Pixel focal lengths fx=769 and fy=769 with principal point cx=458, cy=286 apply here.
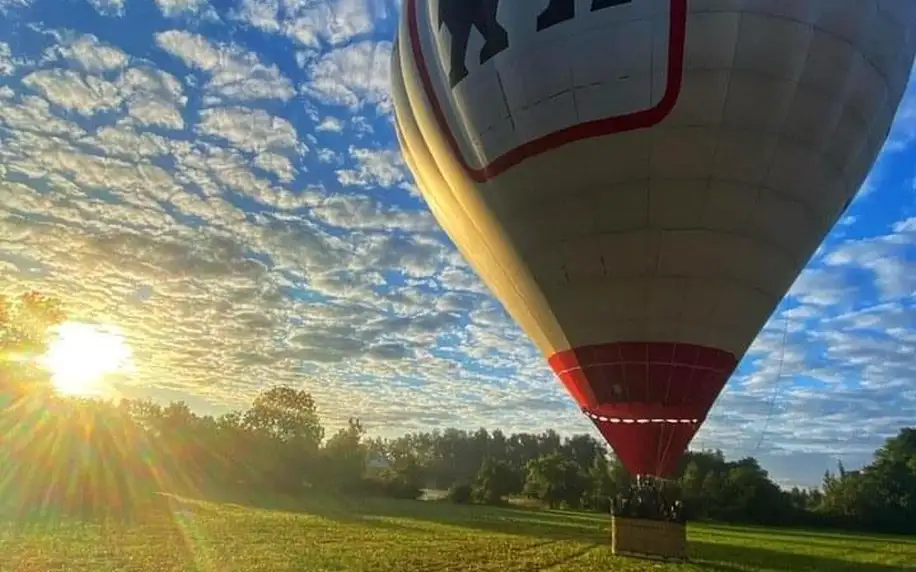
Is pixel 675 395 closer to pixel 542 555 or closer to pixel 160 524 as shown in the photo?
pixel 542 555

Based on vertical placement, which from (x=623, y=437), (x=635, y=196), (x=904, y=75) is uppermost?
(x=904, y=75)

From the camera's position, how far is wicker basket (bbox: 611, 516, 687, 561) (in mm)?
16562

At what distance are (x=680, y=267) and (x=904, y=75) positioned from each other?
21.4ft

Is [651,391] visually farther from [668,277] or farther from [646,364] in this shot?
[668,277]

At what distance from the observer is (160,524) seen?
2370cm

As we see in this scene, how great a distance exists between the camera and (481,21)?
14500 mm

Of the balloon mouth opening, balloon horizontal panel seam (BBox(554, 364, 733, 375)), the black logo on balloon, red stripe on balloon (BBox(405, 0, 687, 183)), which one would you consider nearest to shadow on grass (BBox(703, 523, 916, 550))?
the balloon mouth opening

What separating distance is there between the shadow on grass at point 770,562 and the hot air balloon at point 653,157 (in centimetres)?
417

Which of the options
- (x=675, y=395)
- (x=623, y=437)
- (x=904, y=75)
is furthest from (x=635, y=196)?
(x=904, y=75)

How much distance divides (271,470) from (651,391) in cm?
5979

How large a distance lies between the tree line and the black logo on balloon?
855 inches

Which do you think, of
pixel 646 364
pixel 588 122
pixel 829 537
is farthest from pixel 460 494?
pixel 588 122

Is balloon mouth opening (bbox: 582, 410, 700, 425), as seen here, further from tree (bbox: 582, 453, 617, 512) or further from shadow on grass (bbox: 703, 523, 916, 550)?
tree (bbox: 582, 453, 617, 512)

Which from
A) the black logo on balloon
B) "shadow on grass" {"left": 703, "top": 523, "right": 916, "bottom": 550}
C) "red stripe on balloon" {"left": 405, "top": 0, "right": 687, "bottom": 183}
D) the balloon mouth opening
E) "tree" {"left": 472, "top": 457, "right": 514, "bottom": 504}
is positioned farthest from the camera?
"tree" {"left": 472, "top": 457, "right": 514, "bottom": 504}
